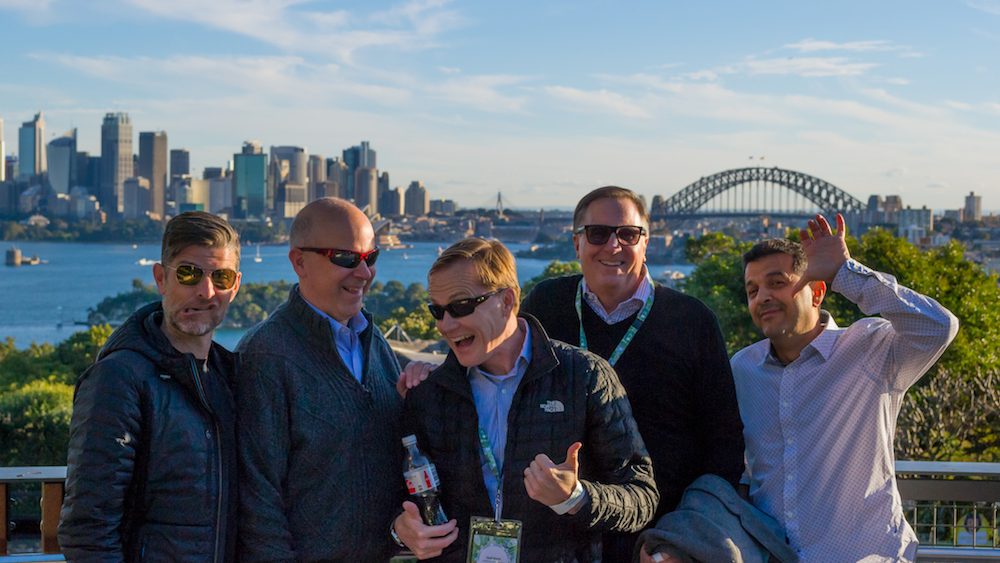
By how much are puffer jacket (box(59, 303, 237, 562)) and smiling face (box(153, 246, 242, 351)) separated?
0.07 m

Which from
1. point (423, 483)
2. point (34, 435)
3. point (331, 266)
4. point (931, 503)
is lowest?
point (34, 435)

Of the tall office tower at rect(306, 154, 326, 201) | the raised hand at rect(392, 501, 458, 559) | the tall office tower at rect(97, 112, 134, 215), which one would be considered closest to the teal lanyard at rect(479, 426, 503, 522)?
the raised hand at rect(392, 501, 458, 559)

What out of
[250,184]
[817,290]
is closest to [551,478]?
[817,290]

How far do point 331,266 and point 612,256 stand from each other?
3.23 ft

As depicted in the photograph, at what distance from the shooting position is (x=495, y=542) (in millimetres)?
2746

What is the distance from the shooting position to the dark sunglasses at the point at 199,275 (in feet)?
9.48

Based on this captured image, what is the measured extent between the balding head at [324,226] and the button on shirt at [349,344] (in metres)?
0.19

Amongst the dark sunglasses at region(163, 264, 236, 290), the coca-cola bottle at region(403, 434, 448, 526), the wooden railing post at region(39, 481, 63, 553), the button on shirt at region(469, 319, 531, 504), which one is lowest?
the wooden railing post at region(39, 481, 63, 553)

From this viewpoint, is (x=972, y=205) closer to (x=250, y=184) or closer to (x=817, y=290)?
(x=250, y=184)

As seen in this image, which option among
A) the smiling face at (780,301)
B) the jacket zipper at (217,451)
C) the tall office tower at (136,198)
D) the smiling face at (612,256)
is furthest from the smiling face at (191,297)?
the tall office tower at (136,198)

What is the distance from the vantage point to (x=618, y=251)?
3.46 metres

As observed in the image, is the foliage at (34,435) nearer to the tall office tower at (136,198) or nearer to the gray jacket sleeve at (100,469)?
the gray jacket sleeve at (100,469)

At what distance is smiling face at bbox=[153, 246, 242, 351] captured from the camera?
2873mm

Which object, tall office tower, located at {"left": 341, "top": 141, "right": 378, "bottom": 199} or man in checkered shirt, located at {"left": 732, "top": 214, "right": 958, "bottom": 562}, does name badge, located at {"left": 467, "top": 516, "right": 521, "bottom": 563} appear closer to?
man in checkered shirt, located at {"left": 732, "top": 214, "right": 958, "bottom": 562}
